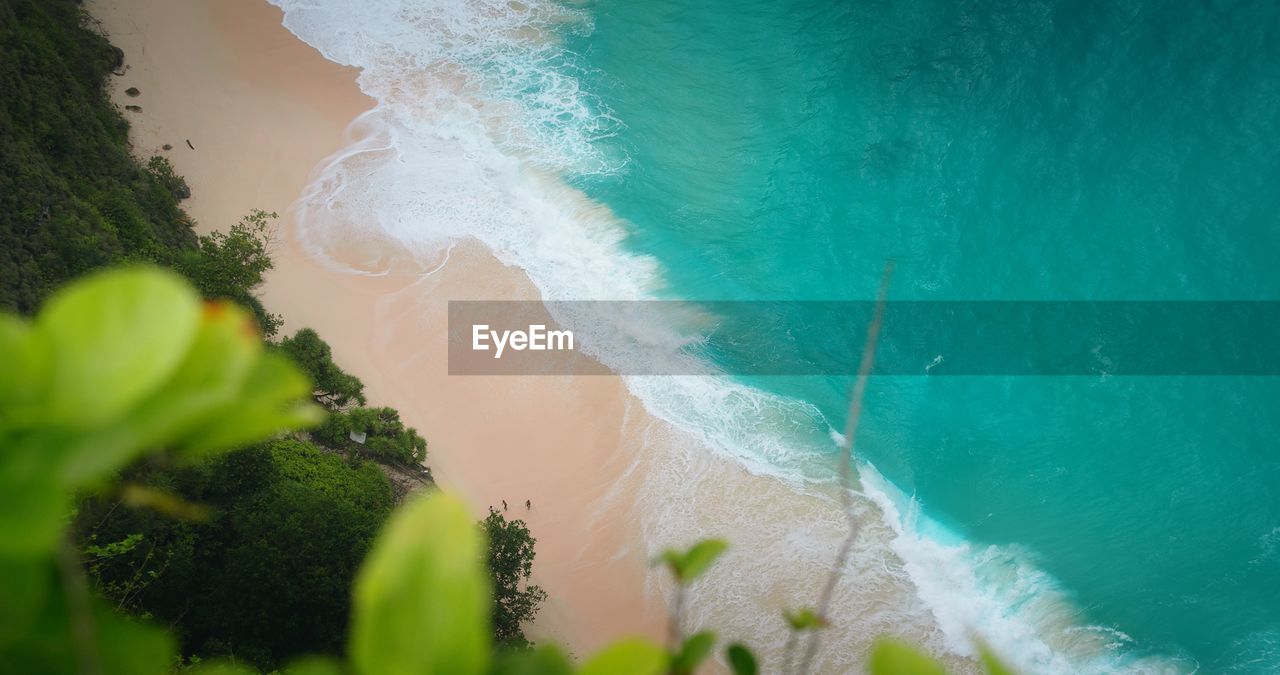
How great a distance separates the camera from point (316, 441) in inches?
608

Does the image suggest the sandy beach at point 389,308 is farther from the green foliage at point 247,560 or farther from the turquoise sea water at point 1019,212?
the turquoise sea water at point 1019,212

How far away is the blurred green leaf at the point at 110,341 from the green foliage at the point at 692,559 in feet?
2.46

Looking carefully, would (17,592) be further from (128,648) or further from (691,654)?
(691,654)

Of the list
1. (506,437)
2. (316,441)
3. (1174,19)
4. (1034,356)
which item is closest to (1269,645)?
(1034,356)

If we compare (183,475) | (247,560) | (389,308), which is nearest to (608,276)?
(389,308)

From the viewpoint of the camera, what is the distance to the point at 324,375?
1644 centimetres

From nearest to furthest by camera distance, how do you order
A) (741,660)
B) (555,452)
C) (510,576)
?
(741,660) → (510,576) → (555,452)

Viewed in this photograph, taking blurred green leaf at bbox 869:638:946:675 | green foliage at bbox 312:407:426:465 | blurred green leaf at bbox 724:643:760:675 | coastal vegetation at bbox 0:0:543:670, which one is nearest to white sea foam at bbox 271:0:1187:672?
coastal vegetation at bbox 0:0:543:670

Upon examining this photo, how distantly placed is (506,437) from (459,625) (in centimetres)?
1601

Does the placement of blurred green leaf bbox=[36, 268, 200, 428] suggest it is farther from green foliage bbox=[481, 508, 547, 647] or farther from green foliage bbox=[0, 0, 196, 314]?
green foliage bbox=[0, 0, 196, 314]

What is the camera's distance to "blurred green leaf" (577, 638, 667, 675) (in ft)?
3.18

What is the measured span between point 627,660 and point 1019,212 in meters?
23.6

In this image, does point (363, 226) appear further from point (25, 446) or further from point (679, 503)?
point (25, 446)

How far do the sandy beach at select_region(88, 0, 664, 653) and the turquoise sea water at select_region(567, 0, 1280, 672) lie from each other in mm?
4920
